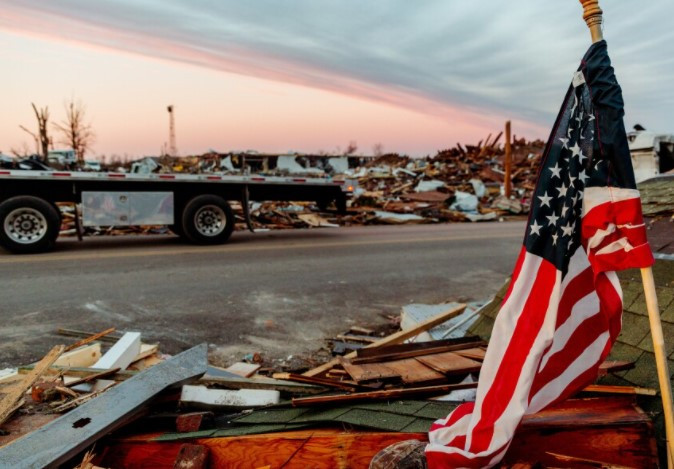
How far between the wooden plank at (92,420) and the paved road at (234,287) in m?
2.12

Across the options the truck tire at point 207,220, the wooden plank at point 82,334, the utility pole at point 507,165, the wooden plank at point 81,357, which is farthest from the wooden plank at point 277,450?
the utility pole at point 507,165

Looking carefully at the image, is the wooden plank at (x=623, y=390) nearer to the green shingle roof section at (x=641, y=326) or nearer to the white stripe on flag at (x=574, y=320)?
the green shingle roof section at (x=641, y=326)

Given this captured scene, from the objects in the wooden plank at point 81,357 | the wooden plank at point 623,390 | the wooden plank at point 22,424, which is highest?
the wooden plank at point 623,390

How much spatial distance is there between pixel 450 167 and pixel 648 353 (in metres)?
30.8

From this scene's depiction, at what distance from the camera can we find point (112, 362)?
15.3 ft

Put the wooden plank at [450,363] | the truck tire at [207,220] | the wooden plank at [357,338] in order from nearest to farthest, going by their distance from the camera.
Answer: the wooden plank at [450,363], the wooden plank at [357,338], the truck tire at [207,220]

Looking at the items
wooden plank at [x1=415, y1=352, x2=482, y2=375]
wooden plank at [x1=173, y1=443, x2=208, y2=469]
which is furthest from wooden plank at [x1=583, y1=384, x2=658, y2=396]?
wooden plank at [x1=173, y1=443, x2=208, y2=469]

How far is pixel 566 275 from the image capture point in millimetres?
2783

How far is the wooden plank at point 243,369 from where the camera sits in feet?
16.2

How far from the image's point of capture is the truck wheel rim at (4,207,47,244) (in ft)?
36.2

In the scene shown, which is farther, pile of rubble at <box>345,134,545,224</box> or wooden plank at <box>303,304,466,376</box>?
pile of rubble at <box>345,134,545,224</box>

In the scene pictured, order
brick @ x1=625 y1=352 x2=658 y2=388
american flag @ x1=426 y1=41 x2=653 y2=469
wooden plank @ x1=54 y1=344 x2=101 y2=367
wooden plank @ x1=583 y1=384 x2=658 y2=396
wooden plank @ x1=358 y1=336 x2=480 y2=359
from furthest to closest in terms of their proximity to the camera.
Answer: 1. wooden plank @ x1=54 y1=344 x2=101 y2=367
2. wooden plank @ x1=358 y1=336 x2=480 y2=359
3. brick @ x1=625 y1=352 x2=658 y2=388
4. wooden plank @ x1=583 y1=384 x2=658 y2=396
5. american flag @ x1=426 y1=41 x2=653 y2=469

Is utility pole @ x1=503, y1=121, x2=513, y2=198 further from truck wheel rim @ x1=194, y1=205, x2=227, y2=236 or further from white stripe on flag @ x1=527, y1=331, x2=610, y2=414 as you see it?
white stripe on flag @ x1=527, y1=331, x2=610, y2=414

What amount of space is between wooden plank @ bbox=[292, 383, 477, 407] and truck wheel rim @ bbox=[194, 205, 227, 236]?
9.64 metres
